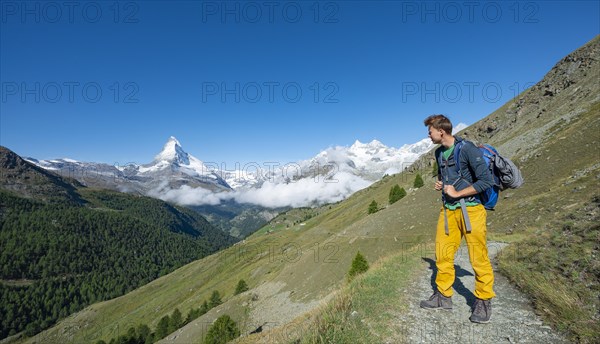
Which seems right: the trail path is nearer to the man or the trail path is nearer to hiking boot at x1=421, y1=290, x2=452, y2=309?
hiking boot at x1=421, y1=290, x2=452, y2=309

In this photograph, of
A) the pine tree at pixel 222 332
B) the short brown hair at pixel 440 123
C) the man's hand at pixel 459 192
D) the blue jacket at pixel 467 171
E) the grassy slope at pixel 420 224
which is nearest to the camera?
the blue jacket at pixel 467 171

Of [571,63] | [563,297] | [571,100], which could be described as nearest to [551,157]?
[571,100]

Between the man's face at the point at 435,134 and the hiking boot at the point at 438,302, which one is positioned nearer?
the man's face at the point at 435,134

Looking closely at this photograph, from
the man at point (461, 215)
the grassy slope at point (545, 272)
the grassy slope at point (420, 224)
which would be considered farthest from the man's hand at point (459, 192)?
the grassy slope at point (420, 224)

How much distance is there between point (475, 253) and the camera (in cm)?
784

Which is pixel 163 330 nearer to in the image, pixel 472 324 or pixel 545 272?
pixel 472 324

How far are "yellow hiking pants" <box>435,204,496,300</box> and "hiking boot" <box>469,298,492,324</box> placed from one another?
186mm

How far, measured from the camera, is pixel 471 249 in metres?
7.91

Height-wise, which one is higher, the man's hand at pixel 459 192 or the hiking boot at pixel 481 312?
the man's hand at pixel 459 192

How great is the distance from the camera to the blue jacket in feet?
24.7

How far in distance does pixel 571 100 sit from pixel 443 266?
2972 inches

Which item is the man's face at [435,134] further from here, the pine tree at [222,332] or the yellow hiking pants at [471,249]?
the pine tree at [222,332]

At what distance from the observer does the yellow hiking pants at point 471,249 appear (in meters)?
7.72

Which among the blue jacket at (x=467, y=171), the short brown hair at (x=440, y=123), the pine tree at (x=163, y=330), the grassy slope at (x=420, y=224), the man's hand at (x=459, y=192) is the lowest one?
the pine tree at (x=163, y=330)
